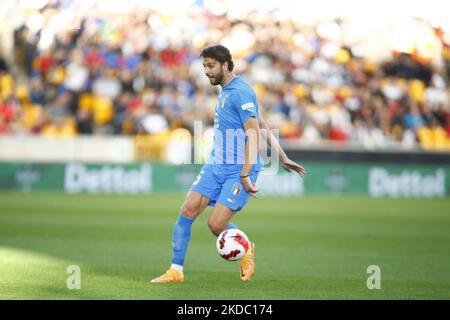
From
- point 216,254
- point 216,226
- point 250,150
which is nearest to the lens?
point 250,150

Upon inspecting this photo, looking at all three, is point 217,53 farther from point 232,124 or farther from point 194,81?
point 194,81

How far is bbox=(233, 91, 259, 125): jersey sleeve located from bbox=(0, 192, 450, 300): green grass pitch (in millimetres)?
1708

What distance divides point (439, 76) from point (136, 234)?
64.2 feet

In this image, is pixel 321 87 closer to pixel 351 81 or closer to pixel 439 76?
pixel 351 81

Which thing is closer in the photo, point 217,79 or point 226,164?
point 217,79

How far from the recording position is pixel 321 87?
29.8m

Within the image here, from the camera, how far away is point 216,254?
12.7m

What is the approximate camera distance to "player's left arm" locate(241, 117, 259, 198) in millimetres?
9344

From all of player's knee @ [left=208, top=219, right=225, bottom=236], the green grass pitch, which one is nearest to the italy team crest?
player's knee @ [left=208, top=219, right=225, bottom=236]

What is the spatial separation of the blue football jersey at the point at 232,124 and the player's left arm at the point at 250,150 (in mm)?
82

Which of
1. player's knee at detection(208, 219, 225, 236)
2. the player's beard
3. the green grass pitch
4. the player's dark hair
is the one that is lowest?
the green grass pitch

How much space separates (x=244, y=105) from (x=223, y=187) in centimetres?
88
